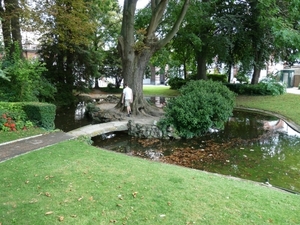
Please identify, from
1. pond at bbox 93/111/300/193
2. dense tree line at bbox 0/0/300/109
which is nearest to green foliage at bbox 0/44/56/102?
dense tree line at bbox 0/0/300/109

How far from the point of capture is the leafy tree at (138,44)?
1283 centimetres

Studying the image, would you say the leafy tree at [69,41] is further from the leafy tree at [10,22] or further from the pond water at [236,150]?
the pond water at [236,150]

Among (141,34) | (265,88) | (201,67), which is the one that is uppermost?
(141,34)

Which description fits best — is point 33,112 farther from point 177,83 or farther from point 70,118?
point 177,83

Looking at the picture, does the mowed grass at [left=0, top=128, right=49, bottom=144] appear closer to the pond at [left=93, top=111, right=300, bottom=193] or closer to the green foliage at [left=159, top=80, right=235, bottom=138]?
the pond at [left=93, top=111, right=300, bottom=193]

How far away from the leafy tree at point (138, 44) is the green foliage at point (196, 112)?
3242 mm

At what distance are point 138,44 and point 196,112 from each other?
491 cm

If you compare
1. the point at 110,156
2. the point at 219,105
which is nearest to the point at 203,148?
the point at 219,105

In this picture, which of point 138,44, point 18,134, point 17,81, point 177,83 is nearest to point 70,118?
point 17,81

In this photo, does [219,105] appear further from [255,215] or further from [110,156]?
[255,215]

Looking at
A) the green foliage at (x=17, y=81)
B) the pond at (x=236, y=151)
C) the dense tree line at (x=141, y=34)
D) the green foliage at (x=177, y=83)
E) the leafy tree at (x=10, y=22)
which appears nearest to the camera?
the pond at (x=236, y=151)

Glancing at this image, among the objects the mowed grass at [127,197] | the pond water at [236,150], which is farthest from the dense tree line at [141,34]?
the mowed grass at [127,197]

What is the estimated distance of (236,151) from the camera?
843 cm

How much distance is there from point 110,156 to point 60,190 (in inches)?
85.9
